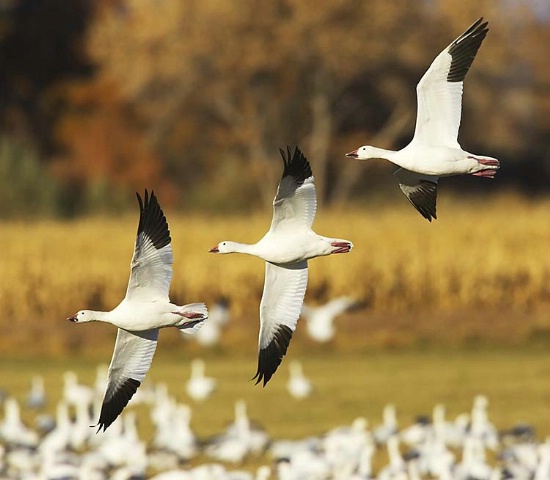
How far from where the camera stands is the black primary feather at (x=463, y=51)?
8.09 m

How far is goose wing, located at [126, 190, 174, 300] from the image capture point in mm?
8008

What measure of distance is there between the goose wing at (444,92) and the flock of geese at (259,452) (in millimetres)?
4370

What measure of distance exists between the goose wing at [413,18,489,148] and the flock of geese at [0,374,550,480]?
4.37 metres

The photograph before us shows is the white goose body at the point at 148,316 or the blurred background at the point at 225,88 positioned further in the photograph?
the blurred background at the point at 225,88

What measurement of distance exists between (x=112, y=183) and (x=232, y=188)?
422 cm

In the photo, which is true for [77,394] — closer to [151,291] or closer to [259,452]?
[259,452]

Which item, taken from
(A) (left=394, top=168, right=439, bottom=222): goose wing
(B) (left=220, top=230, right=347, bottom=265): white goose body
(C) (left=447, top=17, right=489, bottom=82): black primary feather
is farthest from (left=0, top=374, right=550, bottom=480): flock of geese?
(C) (left=447, top=17, right=489, bottom=82): black primary feather

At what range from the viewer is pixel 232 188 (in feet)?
132

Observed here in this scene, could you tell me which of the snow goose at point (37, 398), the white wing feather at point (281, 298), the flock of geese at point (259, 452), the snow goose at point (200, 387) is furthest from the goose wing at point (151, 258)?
the snow goose at point (200, 387)

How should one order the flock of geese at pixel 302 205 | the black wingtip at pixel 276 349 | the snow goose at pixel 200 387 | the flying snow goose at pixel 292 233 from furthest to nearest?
the snow goose at pixel 200 387
the black wingtip at pixel 276 349
the flying snow goose at pixel 292 233
the flock of geese at pixel 302 205

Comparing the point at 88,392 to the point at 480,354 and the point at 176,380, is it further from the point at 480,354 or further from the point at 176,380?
the point at 480,354

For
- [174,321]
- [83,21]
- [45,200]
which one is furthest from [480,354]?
[83,21]

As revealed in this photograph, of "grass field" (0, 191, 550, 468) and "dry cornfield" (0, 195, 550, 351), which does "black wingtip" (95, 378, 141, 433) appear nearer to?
"grass field" (0, 191, 550, 468)

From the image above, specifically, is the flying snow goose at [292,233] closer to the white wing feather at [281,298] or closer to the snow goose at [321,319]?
the white wing feather at [281,298]
